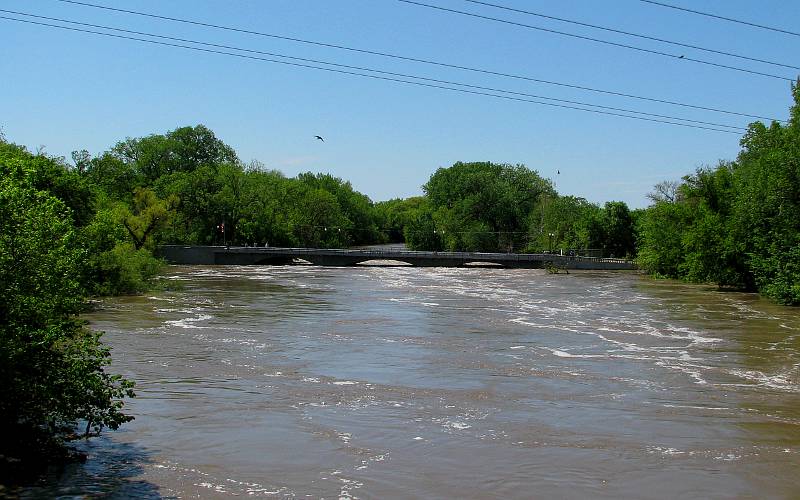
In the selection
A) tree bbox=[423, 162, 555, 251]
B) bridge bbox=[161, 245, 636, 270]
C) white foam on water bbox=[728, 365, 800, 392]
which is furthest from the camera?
tree bbox=[423, 162, 555, 251]

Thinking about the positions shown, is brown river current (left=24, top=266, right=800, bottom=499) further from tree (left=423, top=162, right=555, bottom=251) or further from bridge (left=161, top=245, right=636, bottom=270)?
tree (left=423, top=162, right=555, bottom=251)

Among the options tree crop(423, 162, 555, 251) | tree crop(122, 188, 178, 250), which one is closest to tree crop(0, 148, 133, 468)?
tree crop(122, 188, 178, 250)

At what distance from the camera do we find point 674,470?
14.8 meters

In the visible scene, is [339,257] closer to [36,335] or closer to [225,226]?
[225,226]

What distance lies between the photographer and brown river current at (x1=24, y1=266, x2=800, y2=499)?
14.0 meters

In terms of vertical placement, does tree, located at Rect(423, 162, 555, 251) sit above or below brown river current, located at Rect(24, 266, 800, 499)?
above

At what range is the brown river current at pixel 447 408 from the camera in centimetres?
1398

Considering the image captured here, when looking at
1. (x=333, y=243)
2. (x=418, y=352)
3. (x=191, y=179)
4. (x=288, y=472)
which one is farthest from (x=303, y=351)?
(x=333, y=243)

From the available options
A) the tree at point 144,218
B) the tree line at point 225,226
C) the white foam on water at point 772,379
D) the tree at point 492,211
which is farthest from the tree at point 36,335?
the tree at point 492,211

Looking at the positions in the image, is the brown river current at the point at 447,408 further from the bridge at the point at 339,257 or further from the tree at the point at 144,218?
the bridge at the point at 339,257

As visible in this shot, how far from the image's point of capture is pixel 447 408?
65.1 feet

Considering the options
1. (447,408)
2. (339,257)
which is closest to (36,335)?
(447,408)

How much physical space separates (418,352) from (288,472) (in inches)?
616

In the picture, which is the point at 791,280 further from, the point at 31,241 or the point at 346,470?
the point at 31,241
